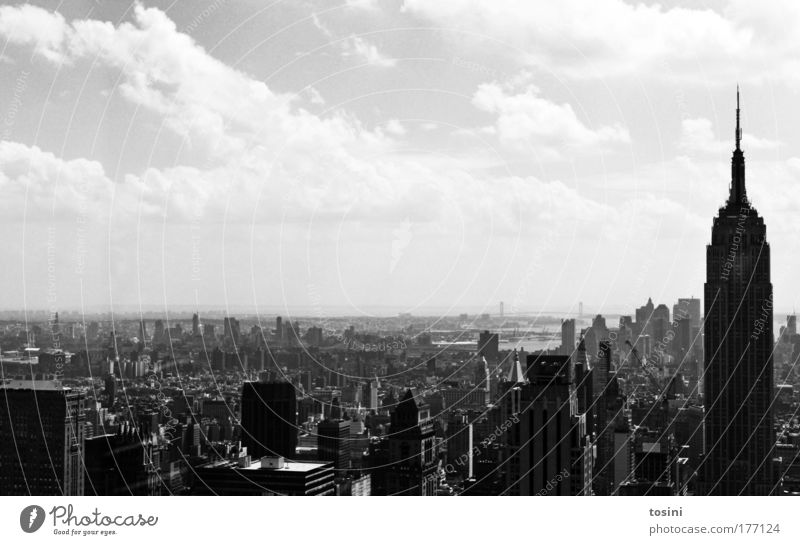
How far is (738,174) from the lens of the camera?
4652 millimetres

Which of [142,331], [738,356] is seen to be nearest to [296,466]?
[142,331]

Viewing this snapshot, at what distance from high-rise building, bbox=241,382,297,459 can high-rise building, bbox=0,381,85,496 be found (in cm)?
84

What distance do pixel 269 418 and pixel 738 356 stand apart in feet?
12.1

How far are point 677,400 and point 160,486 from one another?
12.4 ft

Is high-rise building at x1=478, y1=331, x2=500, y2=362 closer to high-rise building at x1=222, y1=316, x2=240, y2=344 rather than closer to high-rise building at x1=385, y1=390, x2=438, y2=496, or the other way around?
high-rise building at x1=385, y1=390, x2=438, y2=496

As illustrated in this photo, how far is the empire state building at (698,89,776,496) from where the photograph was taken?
17.1ft

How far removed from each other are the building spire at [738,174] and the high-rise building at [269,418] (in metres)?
2.58

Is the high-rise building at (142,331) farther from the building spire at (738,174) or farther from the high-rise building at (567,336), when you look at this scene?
the building spire at (738,174)

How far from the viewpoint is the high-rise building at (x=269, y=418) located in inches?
182

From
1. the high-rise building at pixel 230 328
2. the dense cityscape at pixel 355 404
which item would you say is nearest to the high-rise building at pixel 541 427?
the dense cityscape at pixel 355 404

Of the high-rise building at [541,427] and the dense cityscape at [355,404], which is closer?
the dense cityscape at [355,404]

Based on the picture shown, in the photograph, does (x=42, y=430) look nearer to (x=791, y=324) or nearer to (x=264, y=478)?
(x=264, y=478)

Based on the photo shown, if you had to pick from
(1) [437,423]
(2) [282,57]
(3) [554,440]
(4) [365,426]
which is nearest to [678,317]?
(3) [554,440]

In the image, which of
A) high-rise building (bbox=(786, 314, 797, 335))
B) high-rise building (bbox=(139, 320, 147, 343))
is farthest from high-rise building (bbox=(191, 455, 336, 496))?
high-rise building (bbox=(786, 314, 797, 335))
